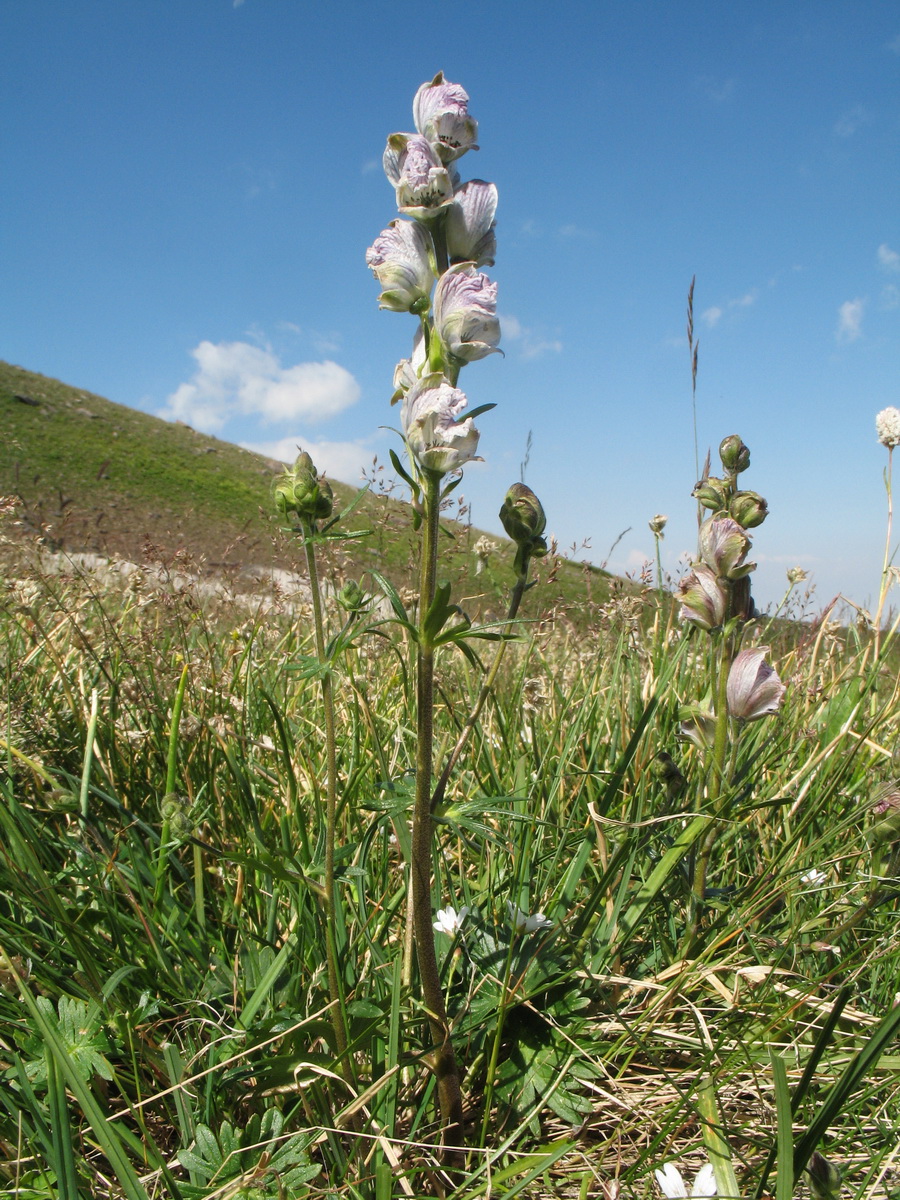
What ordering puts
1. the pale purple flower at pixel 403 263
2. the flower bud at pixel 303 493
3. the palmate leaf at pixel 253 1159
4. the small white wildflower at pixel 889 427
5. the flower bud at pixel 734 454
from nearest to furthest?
1. the palmate leaf at pixel 253 1159
2. the pale purple flower at pixel 403 263
3. the flower bud at pixel 303 493
4. the flower bud at pixel 734 454
5. the small white wildflower at pixel 889 427

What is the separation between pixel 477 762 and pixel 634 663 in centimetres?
95

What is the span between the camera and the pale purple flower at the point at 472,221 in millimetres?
1198

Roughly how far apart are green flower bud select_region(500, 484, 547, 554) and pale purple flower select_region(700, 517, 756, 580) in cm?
46

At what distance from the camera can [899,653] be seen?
199 inches

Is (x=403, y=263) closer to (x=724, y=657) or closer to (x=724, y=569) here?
(x=724, y=569)

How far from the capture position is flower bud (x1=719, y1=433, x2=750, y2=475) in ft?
5.96

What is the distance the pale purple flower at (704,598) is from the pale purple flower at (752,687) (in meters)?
0.11

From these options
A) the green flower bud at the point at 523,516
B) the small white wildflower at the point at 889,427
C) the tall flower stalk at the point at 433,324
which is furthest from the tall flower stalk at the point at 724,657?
the small white wildflower at the point at 889,427

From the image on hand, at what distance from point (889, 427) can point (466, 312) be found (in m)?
2.31

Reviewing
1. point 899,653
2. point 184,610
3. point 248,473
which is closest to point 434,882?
point 184,610

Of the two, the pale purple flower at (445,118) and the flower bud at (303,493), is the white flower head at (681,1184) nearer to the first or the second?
the flower bud at (303,493)

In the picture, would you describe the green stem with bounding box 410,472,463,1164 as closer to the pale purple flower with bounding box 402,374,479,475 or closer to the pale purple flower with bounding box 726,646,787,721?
the pale purple flower with bounding box 402,374,479,475

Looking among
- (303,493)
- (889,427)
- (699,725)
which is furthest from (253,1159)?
(889,427)

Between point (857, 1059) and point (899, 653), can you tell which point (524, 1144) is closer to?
point (857, 1059)
